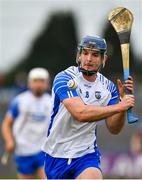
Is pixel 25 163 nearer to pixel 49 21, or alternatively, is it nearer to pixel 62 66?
pixel 62 66

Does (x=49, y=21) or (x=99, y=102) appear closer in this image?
(x=99, y=102)

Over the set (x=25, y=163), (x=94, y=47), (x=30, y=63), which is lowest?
(x=30, y=63)

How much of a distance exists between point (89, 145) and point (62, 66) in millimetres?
53440

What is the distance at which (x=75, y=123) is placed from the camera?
902cm

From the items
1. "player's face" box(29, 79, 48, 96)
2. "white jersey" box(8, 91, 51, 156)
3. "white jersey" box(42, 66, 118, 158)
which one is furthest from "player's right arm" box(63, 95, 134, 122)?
"white jersey" box(8, 91, 51, 156)

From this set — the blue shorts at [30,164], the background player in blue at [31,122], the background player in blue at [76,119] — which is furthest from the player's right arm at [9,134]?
the background player in blue at [76,119]

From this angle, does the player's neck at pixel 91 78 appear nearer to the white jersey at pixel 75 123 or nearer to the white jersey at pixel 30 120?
the white jersey at pixel 75 123

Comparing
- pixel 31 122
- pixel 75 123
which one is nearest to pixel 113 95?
pixel 75 123

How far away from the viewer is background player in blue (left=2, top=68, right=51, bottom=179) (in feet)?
44.5

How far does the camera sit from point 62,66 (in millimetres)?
62469

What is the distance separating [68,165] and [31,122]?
4.70 m

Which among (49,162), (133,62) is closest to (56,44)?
(133,62)

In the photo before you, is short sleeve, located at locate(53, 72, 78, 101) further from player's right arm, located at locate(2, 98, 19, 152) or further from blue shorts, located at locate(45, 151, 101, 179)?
player's right arm, located at locate(2, 98, 19, 152)

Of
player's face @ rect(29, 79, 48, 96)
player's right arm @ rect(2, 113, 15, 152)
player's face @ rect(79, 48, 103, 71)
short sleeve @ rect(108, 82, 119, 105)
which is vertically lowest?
player's right arm @ rect(2, 113, 15, 152)
